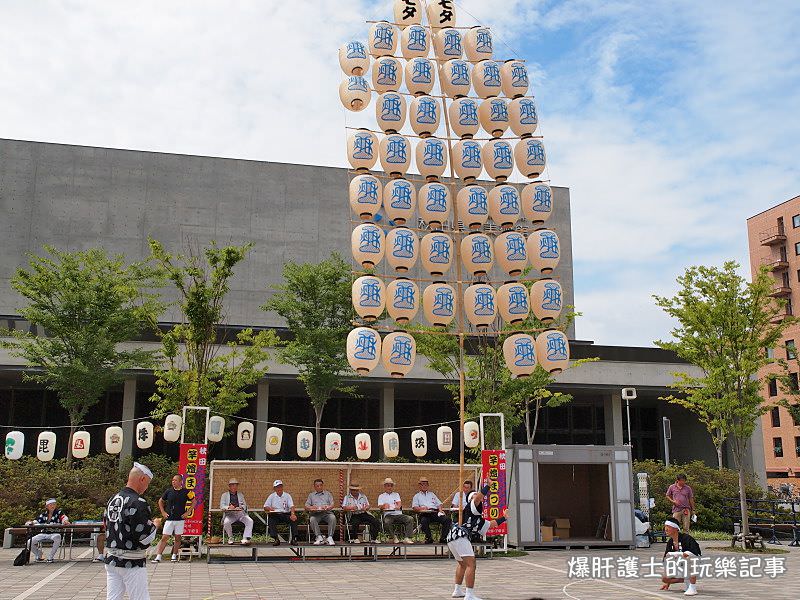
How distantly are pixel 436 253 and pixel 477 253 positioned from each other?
106cm

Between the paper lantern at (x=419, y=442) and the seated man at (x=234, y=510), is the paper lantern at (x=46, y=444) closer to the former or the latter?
the seated man at (x=234, y=510)

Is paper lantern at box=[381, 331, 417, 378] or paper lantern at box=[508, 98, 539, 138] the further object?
paper lantern at box=[508, 98, 539, 138]

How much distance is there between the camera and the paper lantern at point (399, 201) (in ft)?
60.9

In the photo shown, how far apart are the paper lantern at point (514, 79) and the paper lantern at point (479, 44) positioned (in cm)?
56

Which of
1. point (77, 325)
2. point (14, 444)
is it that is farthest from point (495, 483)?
point (77, 325)

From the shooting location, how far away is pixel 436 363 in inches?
1071

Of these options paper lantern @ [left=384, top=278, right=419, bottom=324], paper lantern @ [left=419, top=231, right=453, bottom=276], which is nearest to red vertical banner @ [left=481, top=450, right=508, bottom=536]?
paper lantern @ [left=384, top=278, right=419, bottom=324]

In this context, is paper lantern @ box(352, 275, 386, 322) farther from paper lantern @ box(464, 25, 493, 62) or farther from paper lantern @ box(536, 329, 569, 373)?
paper lantern @ box(464, 25, 493, 62)

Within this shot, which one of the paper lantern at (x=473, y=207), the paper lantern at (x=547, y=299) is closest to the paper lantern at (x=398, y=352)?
the paper lantern at (x=473, y=207)

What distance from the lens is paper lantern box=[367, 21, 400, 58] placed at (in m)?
19.6

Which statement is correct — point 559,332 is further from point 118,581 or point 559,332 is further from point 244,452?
point 244,452

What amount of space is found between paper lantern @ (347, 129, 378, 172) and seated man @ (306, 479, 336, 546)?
25.9ft

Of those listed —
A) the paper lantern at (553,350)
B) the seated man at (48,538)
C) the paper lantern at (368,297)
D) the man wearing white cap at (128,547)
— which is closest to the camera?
the man wearing white cap at (128,547)

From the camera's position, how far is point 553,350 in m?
19.0
